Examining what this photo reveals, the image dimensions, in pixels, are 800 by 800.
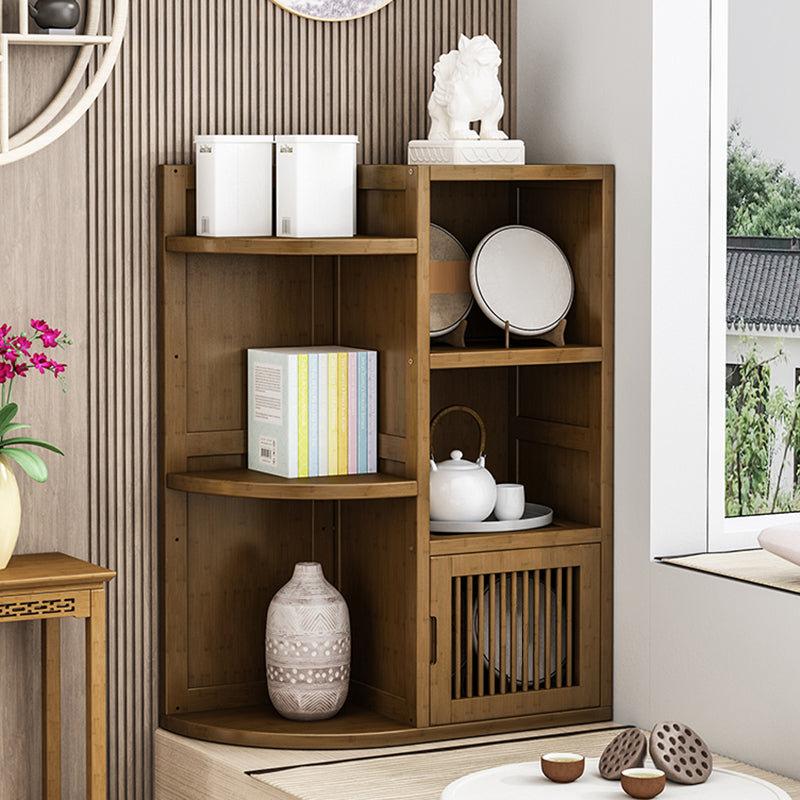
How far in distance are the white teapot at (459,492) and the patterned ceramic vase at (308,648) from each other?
292mm

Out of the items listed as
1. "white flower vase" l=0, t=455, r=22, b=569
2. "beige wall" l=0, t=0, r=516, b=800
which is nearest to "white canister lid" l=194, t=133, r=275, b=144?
"beige wall" l=0, t=0, r=516, b=800

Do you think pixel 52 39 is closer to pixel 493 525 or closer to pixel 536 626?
pixel 493 525

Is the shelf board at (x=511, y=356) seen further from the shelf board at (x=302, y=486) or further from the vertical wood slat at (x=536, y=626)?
the vertical wood slat at (x=536, y=626)

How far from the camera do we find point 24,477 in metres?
3.07

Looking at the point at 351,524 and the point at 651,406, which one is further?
the point at 351,524

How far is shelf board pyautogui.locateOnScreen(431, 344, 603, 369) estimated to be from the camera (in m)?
3.04

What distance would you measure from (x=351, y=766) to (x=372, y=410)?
0.73 m

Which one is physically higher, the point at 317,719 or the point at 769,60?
the point at 769,60

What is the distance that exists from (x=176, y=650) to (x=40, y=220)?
953 mm

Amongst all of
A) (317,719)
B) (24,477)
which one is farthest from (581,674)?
(24,477)

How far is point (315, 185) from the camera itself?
3.03 metres

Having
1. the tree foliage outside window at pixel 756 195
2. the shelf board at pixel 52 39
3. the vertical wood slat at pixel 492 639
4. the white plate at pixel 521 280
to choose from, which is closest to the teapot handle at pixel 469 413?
the white plate at pixel 521 280

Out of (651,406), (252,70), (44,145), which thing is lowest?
(651,406)

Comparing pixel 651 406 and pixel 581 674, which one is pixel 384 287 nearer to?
pixel 651 406
